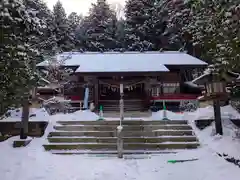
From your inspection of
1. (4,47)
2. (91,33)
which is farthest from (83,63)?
(91,33)

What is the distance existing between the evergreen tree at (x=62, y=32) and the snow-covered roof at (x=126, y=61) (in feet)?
32.4

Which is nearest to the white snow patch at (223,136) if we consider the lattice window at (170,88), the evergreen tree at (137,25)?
the lattice window at (170,88)

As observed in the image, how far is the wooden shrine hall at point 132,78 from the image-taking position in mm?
17359

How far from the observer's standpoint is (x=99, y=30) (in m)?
35.4

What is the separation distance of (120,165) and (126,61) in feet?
40.3

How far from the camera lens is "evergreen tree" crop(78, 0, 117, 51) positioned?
34062mm

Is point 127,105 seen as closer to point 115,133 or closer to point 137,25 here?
point 115,133

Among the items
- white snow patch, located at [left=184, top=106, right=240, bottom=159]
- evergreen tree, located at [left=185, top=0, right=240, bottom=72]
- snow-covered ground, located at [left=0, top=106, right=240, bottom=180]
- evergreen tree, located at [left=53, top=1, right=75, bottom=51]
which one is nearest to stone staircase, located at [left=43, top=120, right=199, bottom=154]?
white snow patch, located at [left=184, top=106, right=240, bottom=159]

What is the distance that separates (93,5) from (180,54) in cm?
2051

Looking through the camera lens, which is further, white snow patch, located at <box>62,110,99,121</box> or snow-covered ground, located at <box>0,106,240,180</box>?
white snow patch, located at <box>62,110,99,121</box>

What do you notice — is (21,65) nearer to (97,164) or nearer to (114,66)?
(97,164)

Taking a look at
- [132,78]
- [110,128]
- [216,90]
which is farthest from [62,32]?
[216,90]

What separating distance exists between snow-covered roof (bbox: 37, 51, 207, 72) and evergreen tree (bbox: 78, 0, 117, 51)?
11314mm

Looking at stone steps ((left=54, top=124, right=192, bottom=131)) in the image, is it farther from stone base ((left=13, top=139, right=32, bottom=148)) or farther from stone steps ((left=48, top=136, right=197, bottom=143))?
stone base ((left=13, top=139, right=32, bottom=148))
